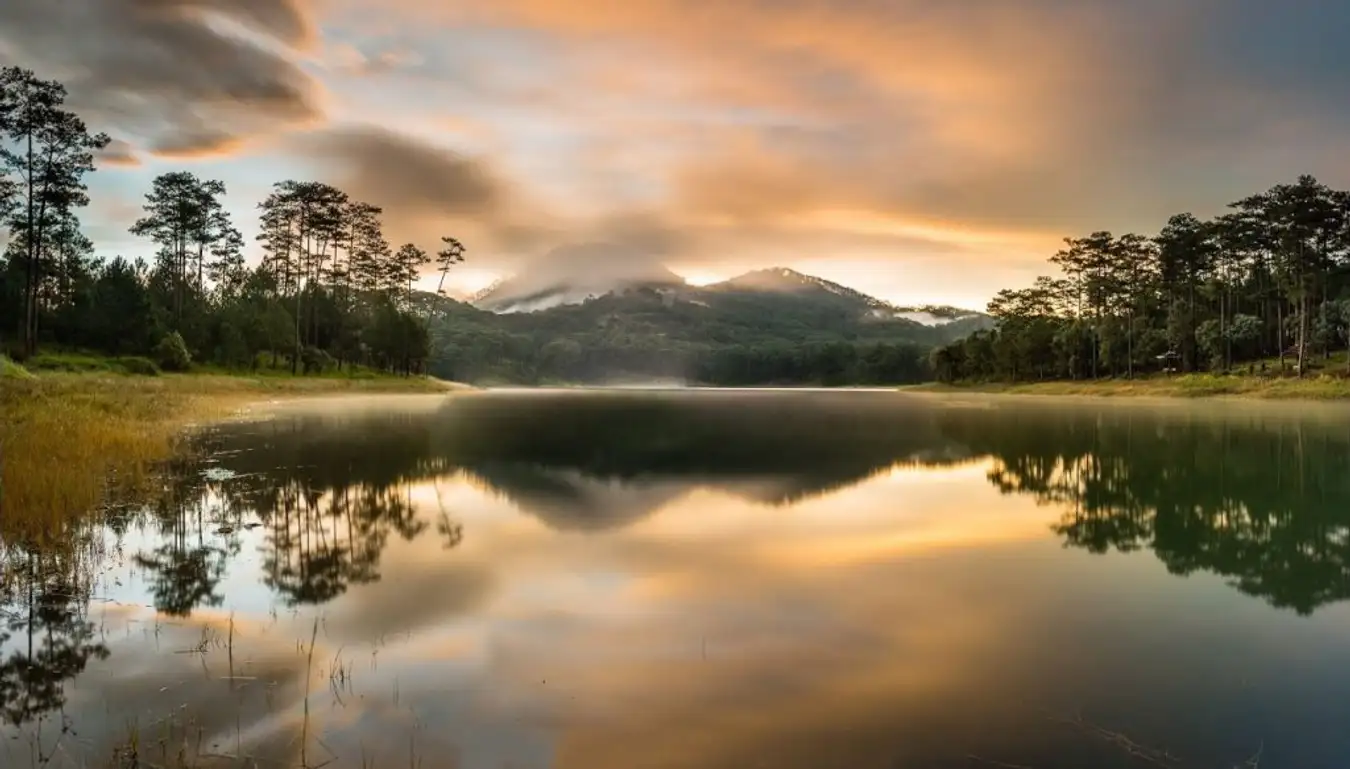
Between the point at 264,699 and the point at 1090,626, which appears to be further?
the point at 1090,626

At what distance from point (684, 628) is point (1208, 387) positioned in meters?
78.5

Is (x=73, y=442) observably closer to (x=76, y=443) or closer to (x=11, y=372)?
(x=76, y=443)

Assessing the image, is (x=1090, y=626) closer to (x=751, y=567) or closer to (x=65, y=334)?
(x=751, y=567)

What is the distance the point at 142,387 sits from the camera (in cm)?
4484

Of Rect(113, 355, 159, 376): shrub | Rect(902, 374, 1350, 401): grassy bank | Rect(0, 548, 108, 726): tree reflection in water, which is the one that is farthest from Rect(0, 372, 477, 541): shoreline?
Rect(902, 374, 1350, 401): grassy bank

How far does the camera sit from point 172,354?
6284 cm

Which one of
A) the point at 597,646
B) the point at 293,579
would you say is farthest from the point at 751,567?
the point at 293,579

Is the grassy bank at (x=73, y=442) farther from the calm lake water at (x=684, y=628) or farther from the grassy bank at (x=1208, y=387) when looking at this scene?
the grassy bank at (x=1208, y=387)

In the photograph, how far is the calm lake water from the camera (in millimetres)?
5824

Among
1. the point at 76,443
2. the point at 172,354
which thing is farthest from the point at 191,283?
the point at 76,443

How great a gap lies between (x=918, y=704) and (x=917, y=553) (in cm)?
668

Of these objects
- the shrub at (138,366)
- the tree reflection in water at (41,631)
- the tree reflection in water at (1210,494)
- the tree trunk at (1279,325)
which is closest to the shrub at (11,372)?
the shrub at (138,366)

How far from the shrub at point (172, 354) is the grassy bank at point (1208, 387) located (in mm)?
84944

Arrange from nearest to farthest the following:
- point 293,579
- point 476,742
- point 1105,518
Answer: point 476,742, point 293,579, point 1105,518
